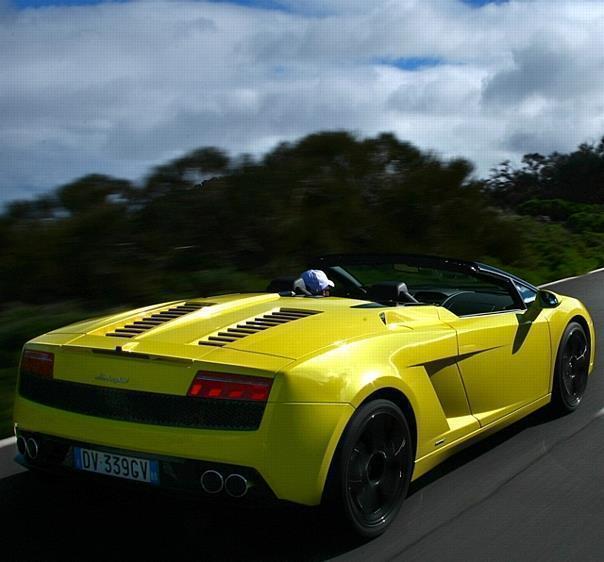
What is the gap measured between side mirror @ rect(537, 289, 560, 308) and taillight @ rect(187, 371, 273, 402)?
274cm

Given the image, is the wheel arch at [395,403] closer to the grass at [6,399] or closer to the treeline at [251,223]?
the grass at [6,399]

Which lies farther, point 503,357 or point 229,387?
point 503,357

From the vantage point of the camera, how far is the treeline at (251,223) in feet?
36.3

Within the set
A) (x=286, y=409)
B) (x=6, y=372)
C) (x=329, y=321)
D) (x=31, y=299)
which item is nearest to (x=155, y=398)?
(x=286, y=409)

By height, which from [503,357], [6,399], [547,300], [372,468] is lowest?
[6,399]

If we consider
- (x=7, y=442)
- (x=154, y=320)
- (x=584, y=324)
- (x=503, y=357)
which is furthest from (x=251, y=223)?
(x=154, y=320)

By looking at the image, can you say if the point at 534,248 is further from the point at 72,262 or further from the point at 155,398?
the point at 155,398

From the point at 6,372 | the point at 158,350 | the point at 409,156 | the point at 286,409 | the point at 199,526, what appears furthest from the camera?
the point at 409,156

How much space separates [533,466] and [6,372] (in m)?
4.60

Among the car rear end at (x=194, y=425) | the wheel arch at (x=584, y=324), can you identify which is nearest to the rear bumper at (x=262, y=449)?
the car rear end at (x=194, y=425)

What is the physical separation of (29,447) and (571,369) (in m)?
3.61

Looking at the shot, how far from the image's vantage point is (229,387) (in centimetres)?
332

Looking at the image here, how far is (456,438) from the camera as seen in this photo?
4215 millimetres

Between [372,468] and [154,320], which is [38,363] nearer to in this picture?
[154,320]
